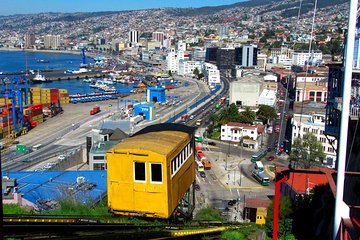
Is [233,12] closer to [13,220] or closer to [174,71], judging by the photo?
[174,71]

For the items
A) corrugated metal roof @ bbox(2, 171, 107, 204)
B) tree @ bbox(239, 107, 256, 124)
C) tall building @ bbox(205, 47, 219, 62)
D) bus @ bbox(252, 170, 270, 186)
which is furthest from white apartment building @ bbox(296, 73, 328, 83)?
tall building @ bbox(205, 47, 219, 62)

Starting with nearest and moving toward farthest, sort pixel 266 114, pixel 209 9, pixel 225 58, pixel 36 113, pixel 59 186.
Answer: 1. pixel 59 186
2. pixel 266 114
3. pixel 36 113
4. pixel 225 58
5. pixel 209 9

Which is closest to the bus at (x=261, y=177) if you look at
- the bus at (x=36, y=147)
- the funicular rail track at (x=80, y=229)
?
the bus at (x=36, y=147)

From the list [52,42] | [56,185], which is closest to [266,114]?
[56,185]

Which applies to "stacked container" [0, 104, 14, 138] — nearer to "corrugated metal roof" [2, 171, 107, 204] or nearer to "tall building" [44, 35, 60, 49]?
"corrugated metal roof" [2, 171, 107, 204]

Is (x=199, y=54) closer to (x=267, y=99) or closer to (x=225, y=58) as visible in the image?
Answer: (x=225, y=58)

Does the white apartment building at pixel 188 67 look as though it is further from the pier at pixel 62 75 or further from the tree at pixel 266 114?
the tree at pixel 266 114
